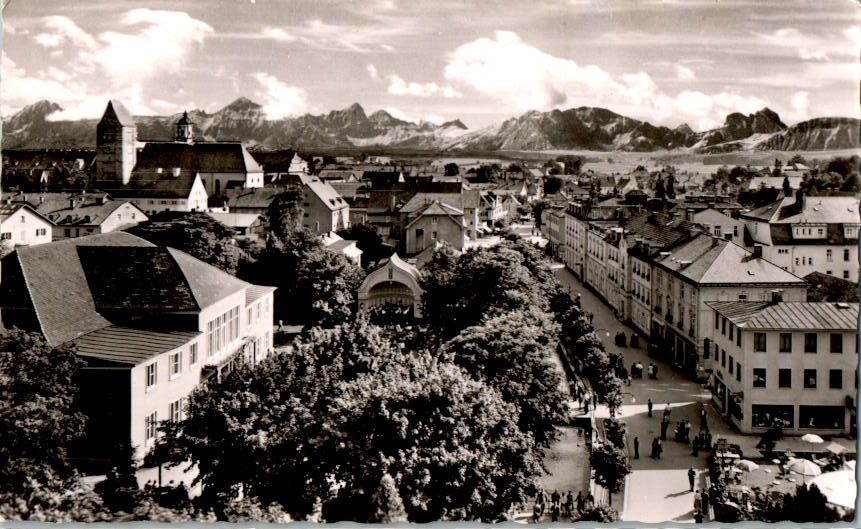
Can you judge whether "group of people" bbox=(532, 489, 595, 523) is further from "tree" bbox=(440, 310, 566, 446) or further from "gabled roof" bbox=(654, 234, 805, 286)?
"gabled roof" bbox=(654, 234, 805, 286)

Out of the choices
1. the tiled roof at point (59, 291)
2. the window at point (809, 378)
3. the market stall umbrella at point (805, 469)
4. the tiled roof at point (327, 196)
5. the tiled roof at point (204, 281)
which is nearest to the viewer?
the market stall umbrella at point (805, 469)

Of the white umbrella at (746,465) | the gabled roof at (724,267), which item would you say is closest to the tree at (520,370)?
A: the white umbrella at (746,465)

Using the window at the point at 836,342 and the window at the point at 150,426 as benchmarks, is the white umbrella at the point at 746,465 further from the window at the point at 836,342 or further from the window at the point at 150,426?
the window at the point at 150,426

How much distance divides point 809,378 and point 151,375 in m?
13.2

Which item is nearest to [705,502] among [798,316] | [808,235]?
[798,316]

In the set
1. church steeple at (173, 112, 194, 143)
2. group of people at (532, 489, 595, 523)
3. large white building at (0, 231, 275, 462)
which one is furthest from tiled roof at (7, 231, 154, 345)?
church steeple at (173, 112, 194, 143)

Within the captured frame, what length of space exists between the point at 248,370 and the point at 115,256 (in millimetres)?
6567

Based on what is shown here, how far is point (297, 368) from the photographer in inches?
527

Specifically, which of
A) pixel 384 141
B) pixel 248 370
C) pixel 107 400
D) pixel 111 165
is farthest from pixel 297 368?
pixel 111 165

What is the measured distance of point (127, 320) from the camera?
16906mm

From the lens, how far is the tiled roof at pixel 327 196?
48844 millimetres

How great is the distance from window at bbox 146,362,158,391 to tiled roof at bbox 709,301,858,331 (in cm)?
1282

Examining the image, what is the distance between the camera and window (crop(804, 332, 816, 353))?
17.2 metres

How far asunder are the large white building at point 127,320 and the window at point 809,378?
433 inches
